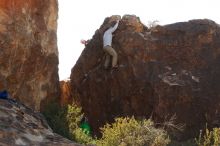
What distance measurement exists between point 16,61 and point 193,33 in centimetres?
754

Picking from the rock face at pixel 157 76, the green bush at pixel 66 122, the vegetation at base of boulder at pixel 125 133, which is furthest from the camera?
the rock face at pixel 157 76

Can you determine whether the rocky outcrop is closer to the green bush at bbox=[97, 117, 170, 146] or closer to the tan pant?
the tan pant

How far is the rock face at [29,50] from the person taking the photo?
1188 centimetres

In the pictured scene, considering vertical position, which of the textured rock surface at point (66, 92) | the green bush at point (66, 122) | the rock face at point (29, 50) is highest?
the rock face at point (29, 50)

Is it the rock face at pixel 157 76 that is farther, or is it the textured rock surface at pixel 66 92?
the textured rock surface at pixel 66 92

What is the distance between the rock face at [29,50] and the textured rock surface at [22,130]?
4.32 metres

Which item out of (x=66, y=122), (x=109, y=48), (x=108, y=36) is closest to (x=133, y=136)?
(x=66, y=122)

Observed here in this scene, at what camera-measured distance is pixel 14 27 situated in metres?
12.0

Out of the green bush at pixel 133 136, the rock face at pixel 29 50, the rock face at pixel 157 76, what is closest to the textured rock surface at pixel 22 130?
the green bush at pixel 133 136

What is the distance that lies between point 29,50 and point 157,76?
5313 mm

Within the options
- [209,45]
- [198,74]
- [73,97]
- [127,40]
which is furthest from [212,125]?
[73,97]

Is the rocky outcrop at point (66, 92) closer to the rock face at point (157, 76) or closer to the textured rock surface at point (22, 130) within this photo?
the rock face at point (157, 76)

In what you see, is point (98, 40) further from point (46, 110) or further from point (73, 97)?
point (46, 110)

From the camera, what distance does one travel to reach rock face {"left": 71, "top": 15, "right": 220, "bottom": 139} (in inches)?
638
